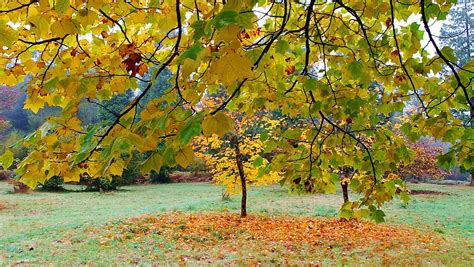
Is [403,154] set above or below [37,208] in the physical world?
above

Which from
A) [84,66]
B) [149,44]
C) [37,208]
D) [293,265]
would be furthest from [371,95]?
[37,208]

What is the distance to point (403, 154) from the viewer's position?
267 cm

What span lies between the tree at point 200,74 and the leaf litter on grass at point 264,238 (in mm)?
3280

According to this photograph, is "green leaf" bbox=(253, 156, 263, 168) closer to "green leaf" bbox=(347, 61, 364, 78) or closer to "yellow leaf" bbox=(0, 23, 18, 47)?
"green leaf" bbox=(347, 61, 364, 78)

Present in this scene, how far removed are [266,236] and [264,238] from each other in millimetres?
187

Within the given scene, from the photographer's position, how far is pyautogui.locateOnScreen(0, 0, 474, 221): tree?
1.10m

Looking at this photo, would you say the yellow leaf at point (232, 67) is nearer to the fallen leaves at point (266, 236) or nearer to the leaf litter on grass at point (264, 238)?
the leaf litter on grass at point (264, 238)

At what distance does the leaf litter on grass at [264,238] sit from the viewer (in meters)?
5.89

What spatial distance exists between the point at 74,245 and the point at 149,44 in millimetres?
5317

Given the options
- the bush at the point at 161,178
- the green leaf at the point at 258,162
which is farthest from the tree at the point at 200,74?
the bush at the point at 161,178

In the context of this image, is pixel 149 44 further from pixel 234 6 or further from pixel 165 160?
pixel 234 6

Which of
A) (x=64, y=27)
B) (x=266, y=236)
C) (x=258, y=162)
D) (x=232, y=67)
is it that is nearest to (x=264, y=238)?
(x=266, y=236)

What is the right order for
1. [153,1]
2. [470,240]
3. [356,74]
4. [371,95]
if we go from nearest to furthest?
[153,1] → [356,74] → [371,95] → [470,240]

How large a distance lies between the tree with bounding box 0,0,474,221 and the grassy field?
10.6 feet
